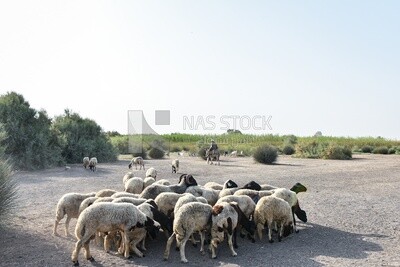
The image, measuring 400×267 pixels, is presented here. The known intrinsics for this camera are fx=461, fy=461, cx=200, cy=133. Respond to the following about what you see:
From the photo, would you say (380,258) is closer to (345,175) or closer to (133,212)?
(133,212)

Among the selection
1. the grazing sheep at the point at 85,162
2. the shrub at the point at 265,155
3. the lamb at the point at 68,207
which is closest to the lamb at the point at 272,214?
the lamb at the point at 68,207

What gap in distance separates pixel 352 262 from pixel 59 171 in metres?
20.7

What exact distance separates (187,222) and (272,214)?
2058 millimetres

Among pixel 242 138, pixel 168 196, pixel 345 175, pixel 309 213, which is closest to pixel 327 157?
pixel 345 175

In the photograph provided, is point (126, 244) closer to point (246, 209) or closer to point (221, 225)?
point (221, 225)

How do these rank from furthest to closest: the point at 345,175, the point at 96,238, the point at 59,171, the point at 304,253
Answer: the point at 59,171
the point at 345,175
the point at 96,238
the point at 304,253

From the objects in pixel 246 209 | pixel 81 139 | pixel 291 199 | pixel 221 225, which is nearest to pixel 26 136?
pixel 81 139

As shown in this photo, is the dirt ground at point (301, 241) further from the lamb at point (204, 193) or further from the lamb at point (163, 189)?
the lamb at point (204, 193)

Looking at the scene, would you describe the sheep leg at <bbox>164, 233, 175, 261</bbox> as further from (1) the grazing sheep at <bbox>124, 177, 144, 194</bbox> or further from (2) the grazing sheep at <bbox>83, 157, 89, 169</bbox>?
(2) the grazing sheep at <bbox>83, 157, 89, 169</bbox>

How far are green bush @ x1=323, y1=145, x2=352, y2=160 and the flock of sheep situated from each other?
31130mm

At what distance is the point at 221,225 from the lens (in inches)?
331

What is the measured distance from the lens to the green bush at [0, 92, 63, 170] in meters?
27.1

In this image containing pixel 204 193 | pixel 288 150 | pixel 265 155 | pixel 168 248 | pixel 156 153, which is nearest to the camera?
pixel 168 248

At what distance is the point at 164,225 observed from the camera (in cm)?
898
